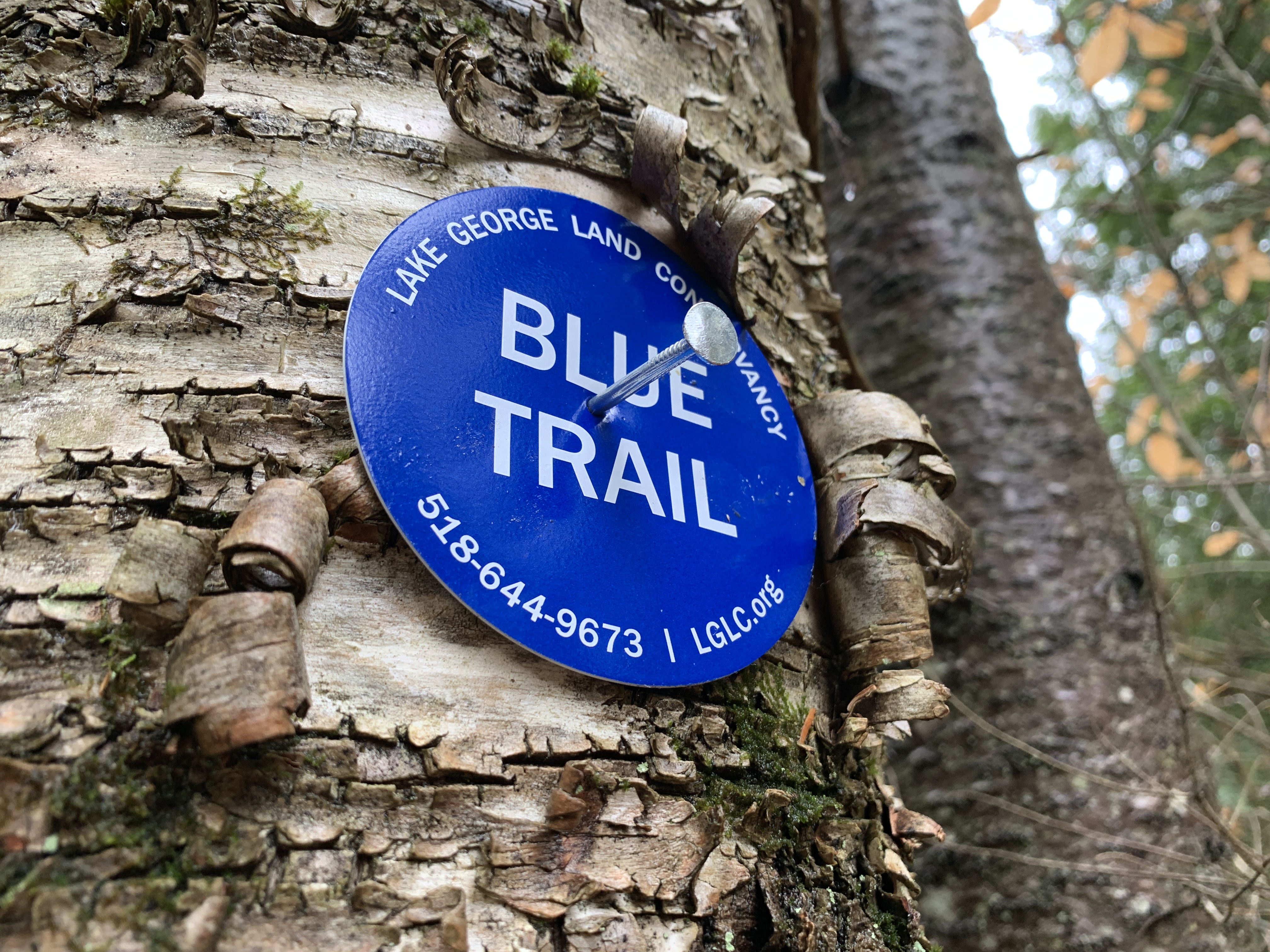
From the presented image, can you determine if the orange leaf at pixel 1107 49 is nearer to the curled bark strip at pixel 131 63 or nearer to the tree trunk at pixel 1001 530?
the tree trunk at pixel 1001 530

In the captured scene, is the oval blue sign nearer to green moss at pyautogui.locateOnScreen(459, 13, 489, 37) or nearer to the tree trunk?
green moss at pyautogui.locateOnScreen(459, 13, 489, 37)

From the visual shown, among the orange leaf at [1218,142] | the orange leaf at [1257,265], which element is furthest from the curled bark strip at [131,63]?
the orange leaf at [1218,142]

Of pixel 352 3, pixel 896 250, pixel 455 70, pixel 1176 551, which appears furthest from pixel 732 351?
pixel 1176 551

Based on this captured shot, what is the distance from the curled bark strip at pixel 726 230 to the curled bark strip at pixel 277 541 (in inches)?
24.5

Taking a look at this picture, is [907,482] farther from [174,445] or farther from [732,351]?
[174,445]

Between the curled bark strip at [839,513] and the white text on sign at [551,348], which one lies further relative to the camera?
the curled bark strip at [839,513]

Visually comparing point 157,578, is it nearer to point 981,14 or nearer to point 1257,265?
point 981,14

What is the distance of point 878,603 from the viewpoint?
1.05m

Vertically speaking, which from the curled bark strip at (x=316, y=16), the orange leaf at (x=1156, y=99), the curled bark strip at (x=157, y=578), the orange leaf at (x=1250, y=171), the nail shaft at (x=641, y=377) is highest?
the orange leaf at (x=1156, y=99)

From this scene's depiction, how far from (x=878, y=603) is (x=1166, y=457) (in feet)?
12.2

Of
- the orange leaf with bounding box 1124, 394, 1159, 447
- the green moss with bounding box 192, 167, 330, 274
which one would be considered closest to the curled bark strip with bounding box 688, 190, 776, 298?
the green moss with bounding box 192, 167, 330, 274

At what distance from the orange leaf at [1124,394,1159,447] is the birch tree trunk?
13.2ft

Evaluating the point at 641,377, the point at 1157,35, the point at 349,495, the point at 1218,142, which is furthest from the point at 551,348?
the point at 1218,142

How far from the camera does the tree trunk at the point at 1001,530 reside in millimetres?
1701
